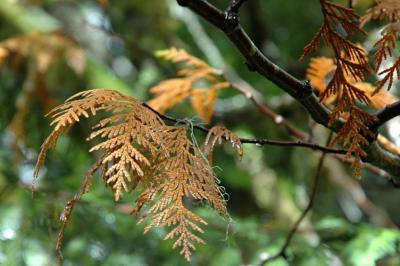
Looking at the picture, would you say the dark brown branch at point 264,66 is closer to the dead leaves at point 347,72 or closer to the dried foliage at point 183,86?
the dead leaves at point 347,72

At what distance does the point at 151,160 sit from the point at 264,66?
20 cm

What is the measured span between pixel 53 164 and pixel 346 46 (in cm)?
131

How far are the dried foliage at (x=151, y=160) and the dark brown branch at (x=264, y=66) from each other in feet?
0.45

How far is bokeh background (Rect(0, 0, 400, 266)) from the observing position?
1392 millimetres

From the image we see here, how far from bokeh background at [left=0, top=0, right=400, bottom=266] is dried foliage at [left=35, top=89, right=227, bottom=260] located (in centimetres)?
6

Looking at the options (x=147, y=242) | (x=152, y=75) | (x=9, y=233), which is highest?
(x=152, y=75)

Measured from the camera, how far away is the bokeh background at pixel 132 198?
1392 millimetres

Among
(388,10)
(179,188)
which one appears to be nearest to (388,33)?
(388,10)

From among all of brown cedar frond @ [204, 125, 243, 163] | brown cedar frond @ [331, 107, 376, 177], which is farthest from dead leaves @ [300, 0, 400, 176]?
Result: brown cedar frond @ [204, 125, 243, 163]

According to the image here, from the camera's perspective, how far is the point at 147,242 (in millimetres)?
1504

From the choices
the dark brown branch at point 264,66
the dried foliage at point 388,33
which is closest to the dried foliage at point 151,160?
the dark brown branch at point 264,66

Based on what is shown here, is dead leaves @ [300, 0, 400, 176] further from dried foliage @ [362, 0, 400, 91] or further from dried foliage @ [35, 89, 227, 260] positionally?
dried foliage @ [35, 89, 227, 260]

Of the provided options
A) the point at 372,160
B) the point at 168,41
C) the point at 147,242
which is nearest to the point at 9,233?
the point at 147,242

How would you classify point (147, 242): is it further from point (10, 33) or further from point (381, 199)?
point (381, 199)
